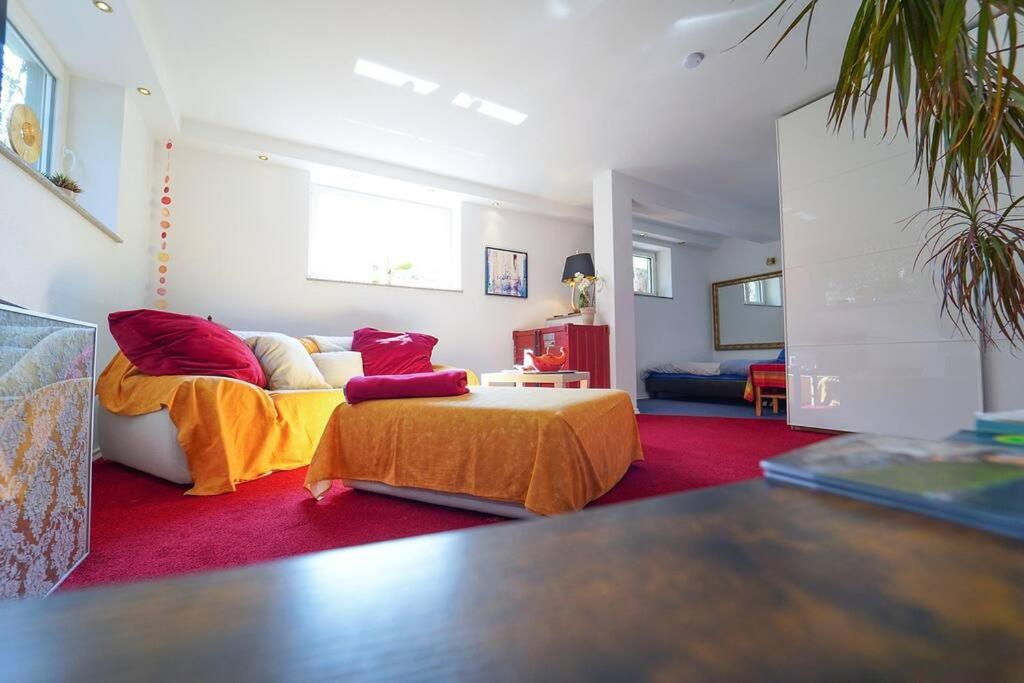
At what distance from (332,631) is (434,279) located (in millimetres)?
4937

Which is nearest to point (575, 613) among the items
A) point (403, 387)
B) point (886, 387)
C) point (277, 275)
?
point (403, 387)

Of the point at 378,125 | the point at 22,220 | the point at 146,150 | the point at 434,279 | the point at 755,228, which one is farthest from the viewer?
the point at 755,228

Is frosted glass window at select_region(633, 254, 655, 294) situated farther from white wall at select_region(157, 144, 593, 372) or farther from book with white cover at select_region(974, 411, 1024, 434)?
book with white cover at select_region(974, 411, 1024, 434)

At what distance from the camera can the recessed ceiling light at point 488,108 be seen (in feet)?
10.8

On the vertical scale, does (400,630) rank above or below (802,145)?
below

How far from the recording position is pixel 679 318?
678 centimetres

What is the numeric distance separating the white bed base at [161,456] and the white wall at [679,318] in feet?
17.0

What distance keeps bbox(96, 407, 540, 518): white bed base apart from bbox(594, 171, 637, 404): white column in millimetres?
3048

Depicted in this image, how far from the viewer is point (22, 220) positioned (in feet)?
5.84

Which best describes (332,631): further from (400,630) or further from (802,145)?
(802,145)

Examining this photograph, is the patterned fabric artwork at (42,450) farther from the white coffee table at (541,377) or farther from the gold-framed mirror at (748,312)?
the gold-framed mirror at (748,312)

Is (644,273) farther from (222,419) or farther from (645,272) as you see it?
(222,419)

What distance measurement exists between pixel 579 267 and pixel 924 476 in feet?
15.6

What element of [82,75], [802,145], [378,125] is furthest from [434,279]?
[802,145]
